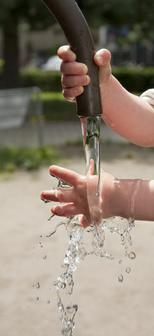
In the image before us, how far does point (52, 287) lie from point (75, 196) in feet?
6.20

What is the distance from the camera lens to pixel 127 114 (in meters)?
1.69

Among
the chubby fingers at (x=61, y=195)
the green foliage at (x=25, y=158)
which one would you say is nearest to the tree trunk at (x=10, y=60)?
the green foliage at (x=25, y=158)

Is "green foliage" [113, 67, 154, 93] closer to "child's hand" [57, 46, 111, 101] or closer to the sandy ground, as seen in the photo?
the sandy ground

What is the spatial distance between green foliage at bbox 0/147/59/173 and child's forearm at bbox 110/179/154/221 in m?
4.87

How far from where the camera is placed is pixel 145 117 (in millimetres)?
1721

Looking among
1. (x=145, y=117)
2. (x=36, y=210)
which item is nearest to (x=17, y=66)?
(x=36, y=210)

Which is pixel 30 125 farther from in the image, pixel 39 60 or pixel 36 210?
pixel 39 60

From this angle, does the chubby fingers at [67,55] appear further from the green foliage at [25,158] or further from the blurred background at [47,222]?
the green foliage at [25,158]

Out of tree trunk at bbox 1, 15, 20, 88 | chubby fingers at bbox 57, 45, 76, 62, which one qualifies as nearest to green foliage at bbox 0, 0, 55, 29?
tree trunk at bbox 1, 15, 20, 88

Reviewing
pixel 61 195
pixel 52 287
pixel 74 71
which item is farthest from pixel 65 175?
pixel 52 287

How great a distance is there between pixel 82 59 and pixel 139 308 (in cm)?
192

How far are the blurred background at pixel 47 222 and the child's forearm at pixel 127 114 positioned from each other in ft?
3.39

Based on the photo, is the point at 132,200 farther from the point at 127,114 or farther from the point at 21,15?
the point at 21,15

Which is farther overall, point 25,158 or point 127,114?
point 25,158
